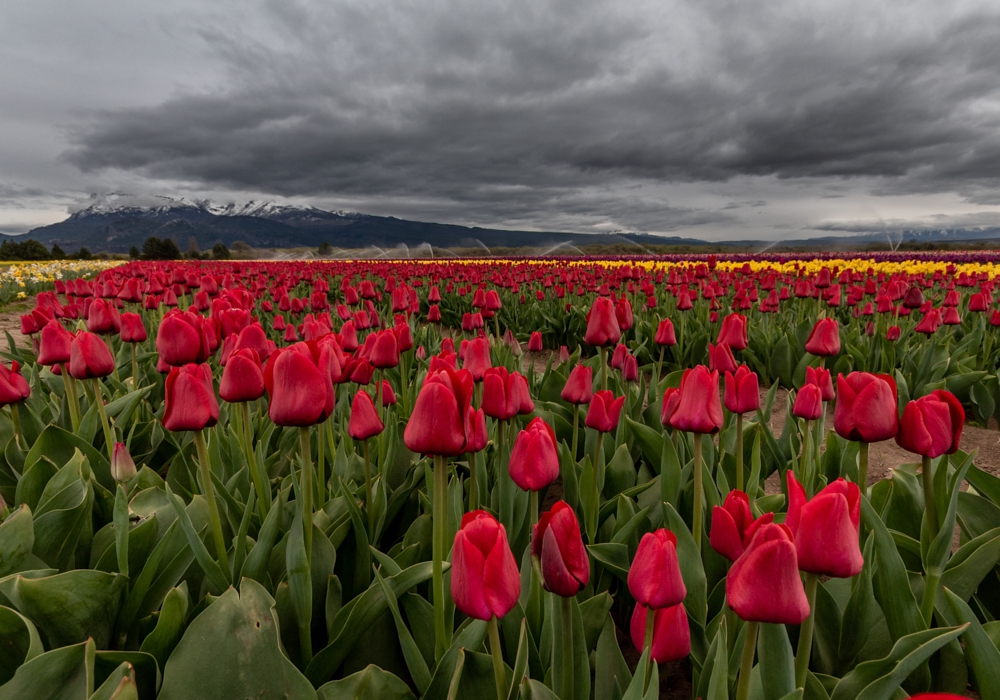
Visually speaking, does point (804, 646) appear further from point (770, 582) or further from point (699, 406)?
point (699, 406)

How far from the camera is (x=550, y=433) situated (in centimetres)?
151

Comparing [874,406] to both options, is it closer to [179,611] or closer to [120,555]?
[179,611]

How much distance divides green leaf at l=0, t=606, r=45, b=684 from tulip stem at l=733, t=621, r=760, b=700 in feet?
4.89

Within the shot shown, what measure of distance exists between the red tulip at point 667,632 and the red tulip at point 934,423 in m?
0.75

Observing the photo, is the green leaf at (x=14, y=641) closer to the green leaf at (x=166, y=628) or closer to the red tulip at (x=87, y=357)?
the green leaf at (x=166, y=628)

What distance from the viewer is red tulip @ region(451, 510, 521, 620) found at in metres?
1.01

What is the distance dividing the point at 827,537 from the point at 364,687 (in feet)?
3.33

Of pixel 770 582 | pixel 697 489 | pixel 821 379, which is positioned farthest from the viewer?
pixel 821 379

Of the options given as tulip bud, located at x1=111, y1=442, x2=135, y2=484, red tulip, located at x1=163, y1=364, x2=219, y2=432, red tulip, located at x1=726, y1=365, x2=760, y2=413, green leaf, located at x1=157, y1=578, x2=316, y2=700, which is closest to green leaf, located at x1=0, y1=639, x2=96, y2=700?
green leaf, located at x1=157, y1=578, x2=316, y2=700

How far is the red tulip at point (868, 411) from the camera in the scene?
150 cm

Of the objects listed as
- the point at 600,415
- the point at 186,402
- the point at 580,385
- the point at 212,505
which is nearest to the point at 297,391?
the point at 186,402

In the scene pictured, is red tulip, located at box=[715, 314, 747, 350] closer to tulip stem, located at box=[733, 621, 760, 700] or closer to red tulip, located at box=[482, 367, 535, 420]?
red tulip, located at box=[482, 367, 535, 420]

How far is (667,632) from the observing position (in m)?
1.21

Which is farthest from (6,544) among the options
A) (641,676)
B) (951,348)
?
(951,348)
